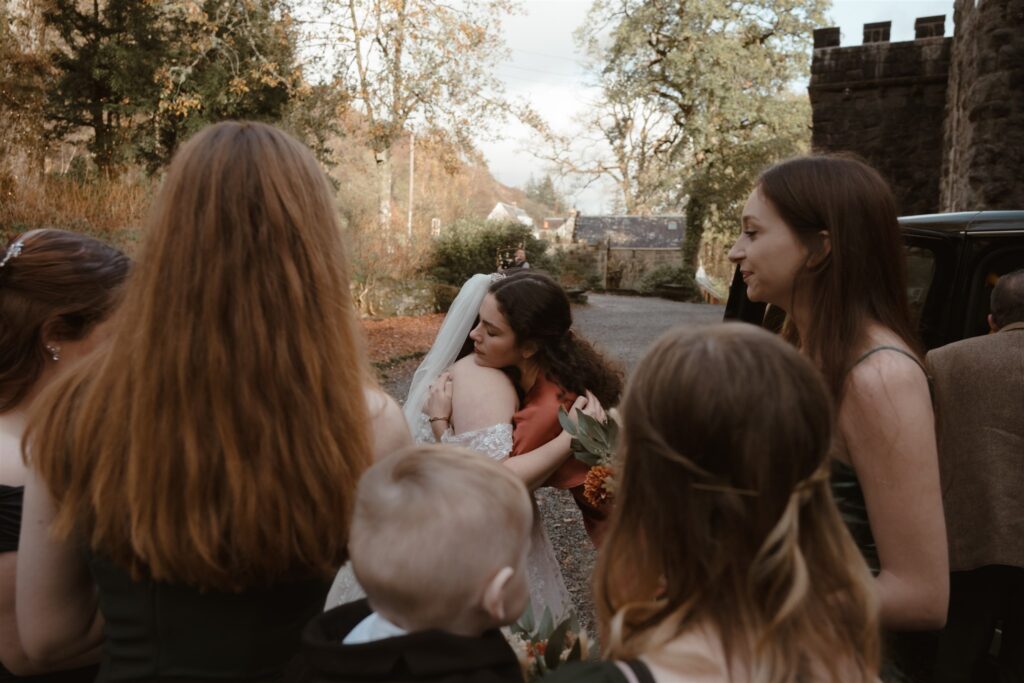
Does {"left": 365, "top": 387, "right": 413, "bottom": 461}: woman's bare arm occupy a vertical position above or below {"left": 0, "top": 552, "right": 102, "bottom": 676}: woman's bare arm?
above

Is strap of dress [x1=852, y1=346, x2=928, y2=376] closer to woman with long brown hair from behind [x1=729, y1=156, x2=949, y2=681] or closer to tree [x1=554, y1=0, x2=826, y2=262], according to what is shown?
woman with long brown hair from behind [x1=729, y1=156, x2=949, y2=681]

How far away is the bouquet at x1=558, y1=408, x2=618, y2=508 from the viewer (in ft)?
8.25

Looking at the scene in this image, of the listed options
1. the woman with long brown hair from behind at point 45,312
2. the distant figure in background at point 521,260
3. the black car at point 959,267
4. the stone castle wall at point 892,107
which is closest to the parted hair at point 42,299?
the woman with long brown hair from behind at point 45,312

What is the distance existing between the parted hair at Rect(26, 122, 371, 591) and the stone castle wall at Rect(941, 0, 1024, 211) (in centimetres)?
987

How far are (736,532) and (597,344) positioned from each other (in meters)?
2.44

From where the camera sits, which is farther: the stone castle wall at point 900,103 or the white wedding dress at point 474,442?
the stone castle wall at point 900,103

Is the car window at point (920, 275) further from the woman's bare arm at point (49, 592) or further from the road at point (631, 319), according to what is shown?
the road at point (631, 319)

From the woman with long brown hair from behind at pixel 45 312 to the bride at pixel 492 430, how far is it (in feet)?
4.64

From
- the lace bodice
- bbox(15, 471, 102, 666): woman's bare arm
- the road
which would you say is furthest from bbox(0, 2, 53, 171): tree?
bbox(15, 471, 102, 666): woman's bare arm

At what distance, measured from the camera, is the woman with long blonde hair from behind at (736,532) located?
1.18 m

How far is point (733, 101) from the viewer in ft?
113

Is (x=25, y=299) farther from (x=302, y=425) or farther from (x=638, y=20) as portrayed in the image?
(x=638, y=20)

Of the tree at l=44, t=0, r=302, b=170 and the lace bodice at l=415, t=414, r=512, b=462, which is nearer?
the lace bodice at l=415, t=414, r=512, b=462

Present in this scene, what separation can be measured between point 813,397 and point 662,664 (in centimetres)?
44
